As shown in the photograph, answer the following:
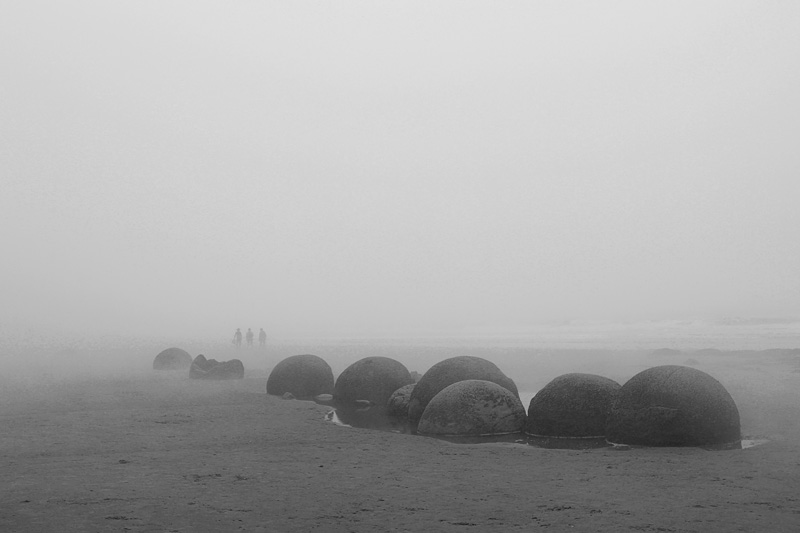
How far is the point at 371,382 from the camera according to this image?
1803 centimetres

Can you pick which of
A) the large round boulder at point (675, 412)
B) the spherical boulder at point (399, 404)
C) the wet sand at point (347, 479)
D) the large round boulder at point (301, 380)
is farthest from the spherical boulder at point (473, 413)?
the large round boulder at point (301, 380)

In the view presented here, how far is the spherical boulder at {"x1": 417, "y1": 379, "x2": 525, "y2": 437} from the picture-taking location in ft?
43.0

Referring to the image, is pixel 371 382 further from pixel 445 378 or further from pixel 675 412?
pixel 675 412

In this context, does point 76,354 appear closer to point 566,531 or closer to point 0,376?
point 0,376

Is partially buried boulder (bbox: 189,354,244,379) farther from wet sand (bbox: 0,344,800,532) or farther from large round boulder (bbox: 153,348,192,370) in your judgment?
wet sand (bbox: 0,344,800,532)

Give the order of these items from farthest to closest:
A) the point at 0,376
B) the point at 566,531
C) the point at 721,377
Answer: the point at 0,376
the point at 721,377
the point at 566,531

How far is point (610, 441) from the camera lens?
40.2ft

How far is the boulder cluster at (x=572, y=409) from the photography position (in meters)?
11.5

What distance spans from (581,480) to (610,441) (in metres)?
3.68

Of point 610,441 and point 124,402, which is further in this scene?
point 124,402

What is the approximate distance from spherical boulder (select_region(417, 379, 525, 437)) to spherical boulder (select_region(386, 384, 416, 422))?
7.53 feet

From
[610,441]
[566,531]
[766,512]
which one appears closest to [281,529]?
[566,531]

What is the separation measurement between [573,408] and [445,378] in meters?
3.38

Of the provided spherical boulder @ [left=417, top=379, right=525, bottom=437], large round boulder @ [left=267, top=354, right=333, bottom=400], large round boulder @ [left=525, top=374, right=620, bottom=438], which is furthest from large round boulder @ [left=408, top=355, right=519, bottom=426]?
large round boulder @ [left=267, top=354, right=333, bottom=400]
